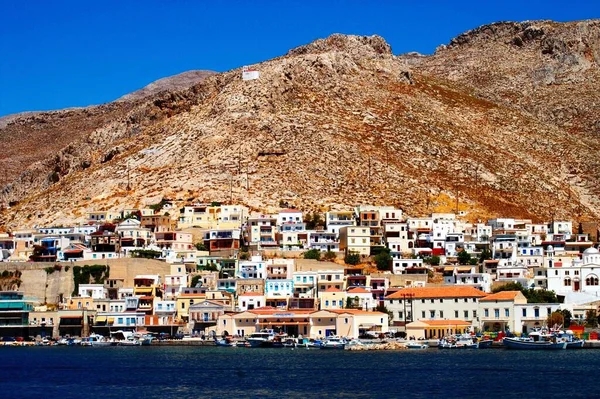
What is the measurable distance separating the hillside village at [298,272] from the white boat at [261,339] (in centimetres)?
221

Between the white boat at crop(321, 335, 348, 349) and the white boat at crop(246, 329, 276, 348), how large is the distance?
5.08 m

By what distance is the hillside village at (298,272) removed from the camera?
12094 cm

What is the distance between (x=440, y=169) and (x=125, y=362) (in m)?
77.1

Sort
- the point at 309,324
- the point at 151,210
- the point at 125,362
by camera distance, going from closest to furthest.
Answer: the point at 125,362, the point at 309,324, the point at 151,210

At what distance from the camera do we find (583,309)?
407 ft

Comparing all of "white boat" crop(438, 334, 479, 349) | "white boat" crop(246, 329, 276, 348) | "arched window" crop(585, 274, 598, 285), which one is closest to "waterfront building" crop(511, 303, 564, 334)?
"white boat" crop(438, 334, 479, 349)

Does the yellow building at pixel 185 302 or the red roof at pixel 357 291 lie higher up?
the red roof at pixel 357 291

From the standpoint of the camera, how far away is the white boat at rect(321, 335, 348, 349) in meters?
116

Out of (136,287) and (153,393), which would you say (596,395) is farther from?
(136,287)

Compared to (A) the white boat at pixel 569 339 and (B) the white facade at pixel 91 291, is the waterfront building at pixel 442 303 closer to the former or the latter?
(A) the white boat at pixel 569 339

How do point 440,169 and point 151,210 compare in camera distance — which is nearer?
point 151,210

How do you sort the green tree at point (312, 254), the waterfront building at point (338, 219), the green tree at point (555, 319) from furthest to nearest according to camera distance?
the waterfront building at point (338, 219), the green tree at point (312, 254), the green tree at point (555, 319)

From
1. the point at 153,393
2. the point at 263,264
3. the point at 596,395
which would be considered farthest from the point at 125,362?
the point at 596,395

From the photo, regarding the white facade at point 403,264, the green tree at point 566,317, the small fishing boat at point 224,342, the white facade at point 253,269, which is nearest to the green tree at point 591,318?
the green tree at point 566,317
